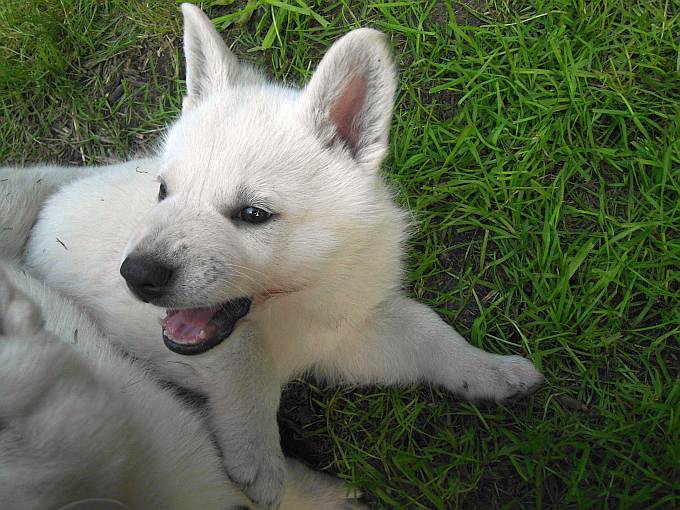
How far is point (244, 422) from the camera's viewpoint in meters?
2.39

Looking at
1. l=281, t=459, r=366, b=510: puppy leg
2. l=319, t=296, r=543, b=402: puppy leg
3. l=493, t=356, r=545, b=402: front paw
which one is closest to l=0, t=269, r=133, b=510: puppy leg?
l=281, t=459, r=366, b=510: puppy leg

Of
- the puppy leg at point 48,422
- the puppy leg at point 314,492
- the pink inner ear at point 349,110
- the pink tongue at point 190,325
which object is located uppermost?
the pink inner ear at point 349,110

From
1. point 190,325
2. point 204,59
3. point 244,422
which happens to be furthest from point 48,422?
point 204,59

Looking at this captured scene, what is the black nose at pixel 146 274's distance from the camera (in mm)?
2002

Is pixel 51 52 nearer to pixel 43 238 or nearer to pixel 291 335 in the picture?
pixel 43 238

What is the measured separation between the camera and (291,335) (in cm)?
263

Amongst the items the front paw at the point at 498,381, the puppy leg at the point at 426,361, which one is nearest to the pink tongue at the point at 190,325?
the puppy leg at the point at 426,361

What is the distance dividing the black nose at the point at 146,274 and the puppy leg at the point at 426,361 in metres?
1.01

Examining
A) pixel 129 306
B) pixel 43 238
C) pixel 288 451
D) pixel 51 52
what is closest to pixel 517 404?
pixel 288 451

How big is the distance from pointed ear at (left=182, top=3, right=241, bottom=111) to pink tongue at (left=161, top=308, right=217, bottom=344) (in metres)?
0.92

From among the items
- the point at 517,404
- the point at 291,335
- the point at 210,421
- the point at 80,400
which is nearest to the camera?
the point at 80,400

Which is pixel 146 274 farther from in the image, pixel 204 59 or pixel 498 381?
pixel 498 381

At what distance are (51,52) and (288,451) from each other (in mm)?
2708

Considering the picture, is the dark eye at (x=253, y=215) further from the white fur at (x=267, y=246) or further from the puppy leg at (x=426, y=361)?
the puppy leg at (x=426, y=361)
